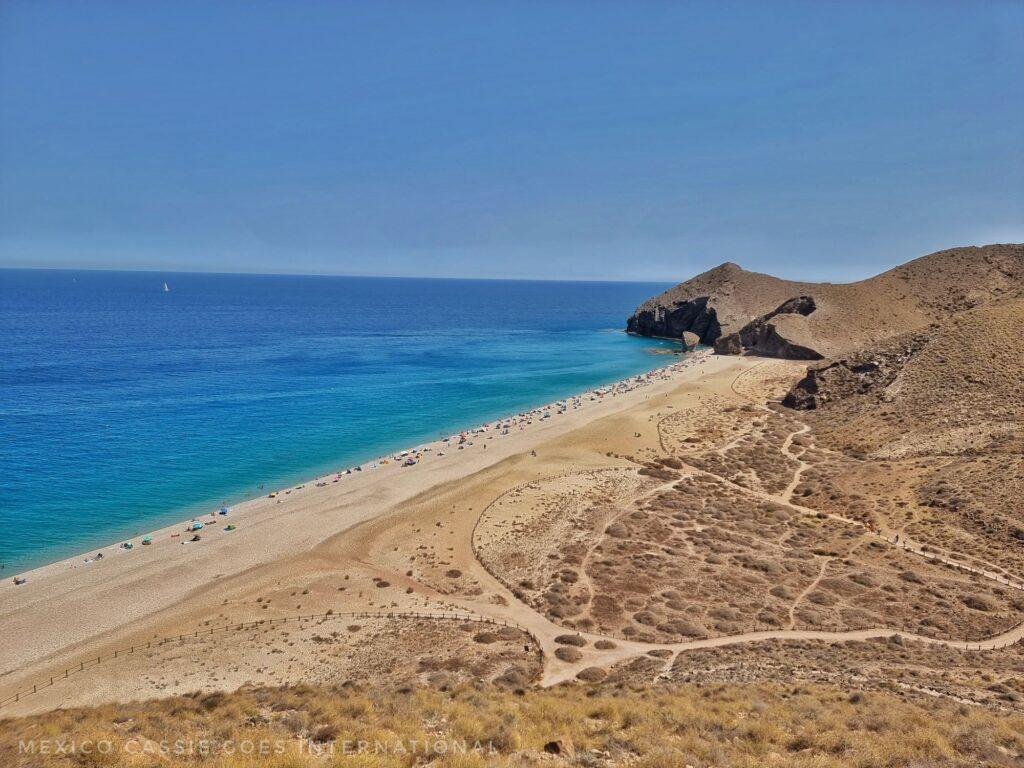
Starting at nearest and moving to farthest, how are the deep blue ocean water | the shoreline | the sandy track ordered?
the sandy track < the shoreline < the deep blue ocean water

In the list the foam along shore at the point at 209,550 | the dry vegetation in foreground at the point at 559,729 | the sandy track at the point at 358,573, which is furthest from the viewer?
the foam along shore at the point at 209,550

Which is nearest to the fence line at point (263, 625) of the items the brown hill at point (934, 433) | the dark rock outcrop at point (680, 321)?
the brown hill at point (934, 433)

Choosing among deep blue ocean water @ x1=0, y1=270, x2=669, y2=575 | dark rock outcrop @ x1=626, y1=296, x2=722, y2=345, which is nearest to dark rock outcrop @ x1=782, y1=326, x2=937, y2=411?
deep blue ocean water @ x1=0, y1=270, x2=669, y2=575

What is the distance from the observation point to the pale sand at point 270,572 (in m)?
28.3

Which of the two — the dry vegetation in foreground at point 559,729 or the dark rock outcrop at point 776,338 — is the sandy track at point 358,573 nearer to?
the dry vegetation in foreground at point 559,729

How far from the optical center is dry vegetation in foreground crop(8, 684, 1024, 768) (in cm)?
1362

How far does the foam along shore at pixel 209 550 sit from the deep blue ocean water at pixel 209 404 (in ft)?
12.8

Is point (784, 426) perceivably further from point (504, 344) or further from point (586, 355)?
point (504, 344)

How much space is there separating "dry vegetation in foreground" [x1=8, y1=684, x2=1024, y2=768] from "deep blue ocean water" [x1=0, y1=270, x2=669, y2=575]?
29.9 metres

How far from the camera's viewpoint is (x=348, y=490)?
48875mm

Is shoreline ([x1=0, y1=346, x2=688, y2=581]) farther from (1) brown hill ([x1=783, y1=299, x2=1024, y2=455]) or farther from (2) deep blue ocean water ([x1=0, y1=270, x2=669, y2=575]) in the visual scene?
(1) brown hill ([x1=783, y1=299, x2=1024, y2=455])

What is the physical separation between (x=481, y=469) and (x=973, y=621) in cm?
3763

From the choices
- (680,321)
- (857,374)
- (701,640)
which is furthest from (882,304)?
(701,640)

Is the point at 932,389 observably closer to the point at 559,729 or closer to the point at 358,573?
the point at 358,573
